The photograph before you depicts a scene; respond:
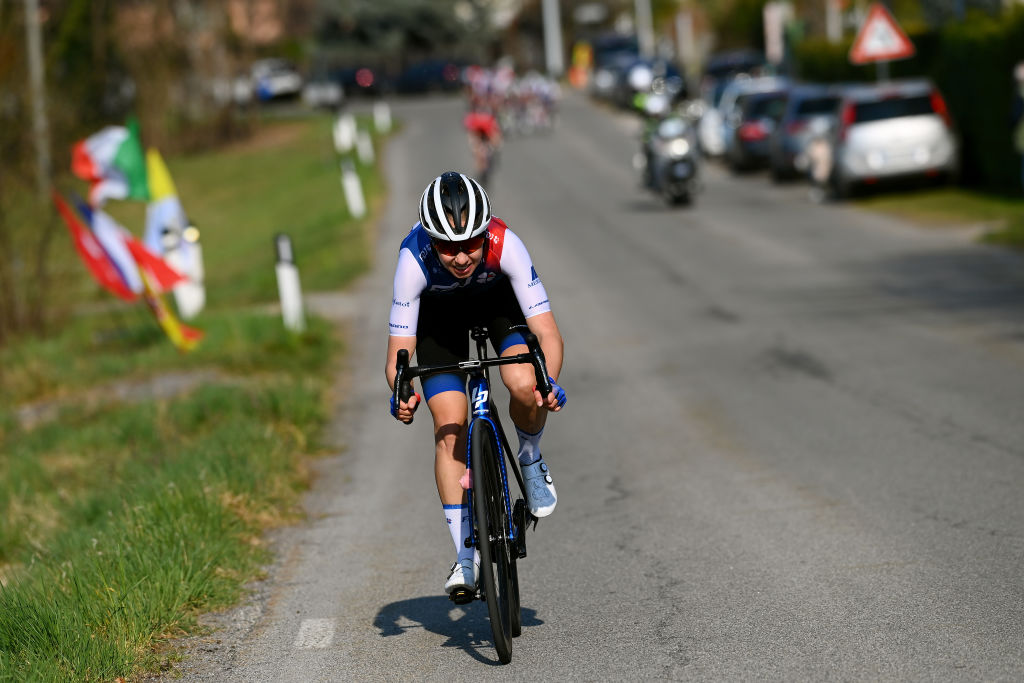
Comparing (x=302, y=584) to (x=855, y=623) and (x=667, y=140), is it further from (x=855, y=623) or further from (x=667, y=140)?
(x=667, y=140)

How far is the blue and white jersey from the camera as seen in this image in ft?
19.7

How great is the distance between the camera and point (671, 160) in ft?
88.0

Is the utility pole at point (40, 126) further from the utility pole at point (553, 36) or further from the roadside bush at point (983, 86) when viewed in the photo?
the utility pole at point (553, 36)

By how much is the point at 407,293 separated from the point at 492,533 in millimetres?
991

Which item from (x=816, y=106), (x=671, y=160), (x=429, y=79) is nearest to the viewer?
(x=671, y=160)

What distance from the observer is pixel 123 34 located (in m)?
48.2

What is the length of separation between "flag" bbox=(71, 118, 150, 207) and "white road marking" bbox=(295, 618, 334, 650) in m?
12.5

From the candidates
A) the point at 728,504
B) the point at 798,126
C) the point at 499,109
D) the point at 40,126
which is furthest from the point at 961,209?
the point at 499,109

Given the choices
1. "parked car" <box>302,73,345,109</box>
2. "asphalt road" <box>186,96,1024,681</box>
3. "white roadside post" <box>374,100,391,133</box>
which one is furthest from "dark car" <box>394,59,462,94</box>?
"asphalt road" <box>186,96,1024,681</box>

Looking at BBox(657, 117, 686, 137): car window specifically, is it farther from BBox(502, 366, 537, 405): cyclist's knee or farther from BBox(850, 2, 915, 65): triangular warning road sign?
BBox(502, 366, 537, 405): cyclist's knee

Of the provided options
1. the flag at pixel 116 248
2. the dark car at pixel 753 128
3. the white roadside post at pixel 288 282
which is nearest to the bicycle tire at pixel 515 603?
the white roadside post at pixel 288 282

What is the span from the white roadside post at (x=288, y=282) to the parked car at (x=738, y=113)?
64.0 feet

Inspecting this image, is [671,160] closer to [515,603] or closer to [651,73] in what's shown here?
[651,73]

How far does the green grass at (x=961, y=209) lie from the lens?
2056cm
